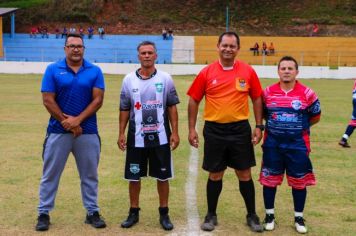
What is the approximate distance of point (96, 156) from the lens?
583cm

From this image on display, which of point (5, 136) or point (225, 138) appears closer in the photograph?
point (225, 138)

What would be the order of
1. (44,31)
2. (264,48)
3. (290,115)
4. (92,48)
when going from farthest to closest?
(44,31), (92,48), (264,48), (290,115)

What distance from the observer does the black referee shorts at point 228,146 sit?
561cm

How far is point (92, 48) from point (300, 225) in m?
42.8

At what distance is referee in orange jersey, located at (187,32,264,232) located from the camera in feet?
18.3

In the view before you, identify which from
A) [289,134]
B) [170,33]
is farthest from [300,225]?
[170,33]

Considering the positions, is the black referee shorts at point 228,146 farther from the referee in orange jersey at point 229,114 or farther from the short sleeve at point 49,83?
the short sleeve at point 49,83

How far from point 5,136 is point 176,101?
22.4 ft

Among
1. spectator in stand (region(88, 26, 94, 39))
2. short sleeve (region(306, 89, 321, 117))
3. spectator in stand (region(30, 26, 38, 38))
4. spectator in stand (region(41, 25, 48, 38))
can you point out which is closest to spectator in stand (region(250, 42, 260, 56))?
spectator in stand (region(88, 26, 94, 39))

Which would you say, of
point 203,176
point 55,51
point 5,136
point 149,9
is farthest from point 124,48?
point 203,176

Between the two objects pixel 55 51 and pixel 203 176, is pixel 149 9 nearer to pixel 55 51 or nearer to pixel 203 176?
pixel 55 51

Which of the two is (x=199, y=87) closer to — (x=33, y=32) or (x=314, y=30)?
(x=33, y=32)

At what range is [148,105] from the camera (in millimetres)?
5664

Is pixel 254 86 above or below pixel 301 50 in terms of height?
above
